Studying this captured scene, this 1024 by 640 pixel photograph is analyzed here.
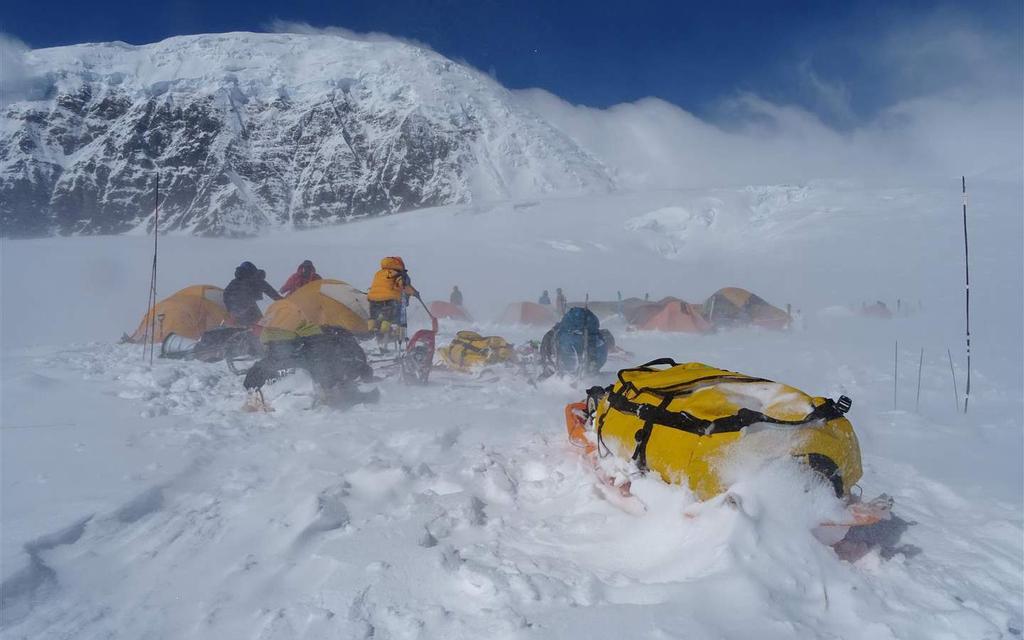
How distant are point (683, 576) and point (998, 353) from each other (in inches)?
446

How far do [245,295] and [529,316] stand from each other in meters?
8.02

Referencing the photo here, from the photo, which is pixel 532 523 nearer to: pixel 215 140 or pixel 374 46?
pixel 215 140

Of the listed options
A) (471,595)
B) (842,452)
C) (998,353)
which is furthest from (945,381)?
(471,595)

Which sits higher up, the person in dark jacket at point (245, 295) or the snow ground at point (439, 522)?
the person in dark jacket at point (245, 295)

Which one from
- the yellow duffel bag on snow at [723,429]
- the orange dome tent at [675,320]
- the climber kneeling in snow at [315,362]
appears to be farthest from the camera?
the orange dome tent at [675,320]

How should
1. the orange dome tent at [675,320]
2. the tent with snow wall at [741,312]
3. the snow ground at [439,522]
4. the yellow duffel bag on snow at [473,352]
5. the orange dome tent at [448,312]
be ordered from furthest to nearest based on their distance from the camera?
1. the orange dome tent at [448,312]
2. the tent with snow wall at [741,312]
3. the orange dome tent at [675,320]
4. the yellow duffel bag on snow at [473,352]
5. the snow ground at [439,522]

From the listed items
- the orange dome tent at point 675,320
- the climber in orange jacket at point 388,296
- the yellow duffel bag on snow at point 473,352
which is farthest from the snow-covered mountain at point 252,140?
the yellow duffel bag on snow at point 473,352

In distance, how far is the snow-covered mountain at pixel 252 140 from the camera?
97125 mm

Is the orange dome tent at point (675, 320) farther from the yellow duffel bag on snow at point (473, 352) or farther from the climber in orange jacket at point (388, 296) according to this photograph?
the climber in orange jacket at point (388, 296)

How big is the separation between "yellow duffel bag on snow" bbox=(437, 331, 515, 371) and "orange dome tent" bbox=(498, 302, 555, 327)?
7.43 metres

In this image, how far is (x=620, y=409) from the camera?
10.5 ft

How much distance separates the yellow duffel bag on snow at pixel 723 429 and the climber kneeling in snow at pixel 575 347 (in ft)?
11.6

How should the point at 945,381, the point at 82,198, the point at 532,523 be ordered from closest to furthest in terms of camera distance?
the point at 532,523, the point at 945,381, the point at 82,198

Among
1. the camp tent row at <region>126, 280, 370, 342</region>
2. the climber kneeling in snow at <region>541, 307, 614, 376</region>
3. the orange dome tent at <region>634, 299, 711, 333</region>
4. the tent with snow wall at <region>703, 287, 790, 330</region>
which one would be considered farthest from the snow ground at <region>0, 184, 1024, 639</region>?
the tent with snow wall at <region>703, 287, 790, 330</region>
